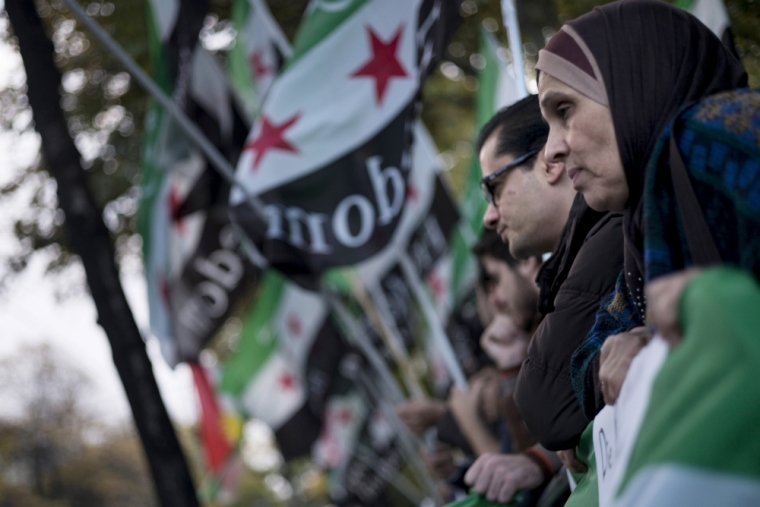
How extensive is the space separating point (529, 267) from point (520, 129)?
941 mm

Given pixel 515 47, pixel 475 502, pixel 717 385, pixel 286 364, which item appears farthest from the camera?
pixel 286 364

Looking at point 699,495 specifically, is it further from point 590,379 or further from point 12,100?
point 12,100

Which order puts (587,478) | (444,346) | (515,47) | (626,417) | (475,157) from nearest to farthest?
(626,417), (587,478), (515,47), (444,346), (475,157)

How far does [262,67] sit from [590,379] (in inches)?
278

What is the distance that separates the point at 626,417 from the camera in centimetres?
168

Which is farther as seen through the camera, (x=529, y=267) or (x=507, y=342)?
(x=507, y=342)

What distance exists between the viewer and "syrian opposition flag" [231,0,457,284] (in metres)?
5.34

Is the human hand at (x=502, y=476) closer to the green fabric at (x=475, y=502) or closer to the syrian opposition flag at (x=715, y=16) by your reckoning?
the green fabric at (x=475, y=502)

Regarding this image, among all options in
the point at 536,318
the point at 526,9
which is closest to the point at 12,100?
the point at 526,9

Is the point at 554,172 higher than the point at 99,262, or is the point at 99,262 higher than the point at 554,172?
the point at 554,172

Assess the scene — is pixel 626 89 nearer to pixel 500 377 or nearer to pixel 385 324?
pixel 500 377

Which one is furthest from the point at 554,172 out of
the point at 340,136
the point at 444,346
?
the point at 444,346

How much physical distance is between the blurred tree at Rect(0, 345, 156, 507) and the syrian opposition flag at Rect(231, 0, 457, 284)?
116ft

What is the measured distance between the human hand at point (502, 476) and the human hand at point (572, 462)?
255mm
